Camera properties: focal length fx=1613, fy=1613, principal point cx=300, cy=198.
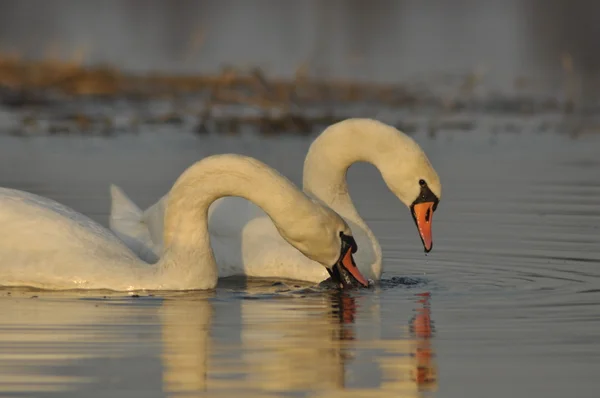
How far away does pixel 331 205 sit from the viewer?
11.8 meters

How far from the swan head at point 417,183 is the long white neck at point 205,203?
149 cm

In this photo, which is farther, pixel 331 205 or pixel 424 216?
pixel 331 205

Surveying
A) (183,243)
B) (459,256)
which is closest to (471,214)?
(459,256)

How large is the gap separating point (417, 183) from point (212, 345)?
10.9 ft

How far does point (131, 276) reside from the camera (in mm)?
9953

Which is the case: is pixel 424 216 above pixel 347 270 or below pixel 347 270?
above

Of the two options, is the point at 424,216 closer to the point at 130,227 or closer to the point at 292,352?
the point at 130,227

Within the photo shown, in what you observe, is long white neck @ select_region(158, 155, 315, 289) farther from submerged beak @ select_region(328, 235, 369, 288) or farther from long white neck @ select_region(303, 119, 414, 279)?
long white neck @ select_region(303, 119, 414, 279)

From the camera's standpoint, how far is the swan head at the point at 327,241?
Result: 9.63 meters

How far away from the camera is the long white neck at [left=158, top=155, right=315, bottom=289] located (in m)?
9.63

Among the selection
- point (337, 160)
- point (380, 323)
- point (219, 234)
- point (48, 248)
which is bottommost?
point (380, 323)

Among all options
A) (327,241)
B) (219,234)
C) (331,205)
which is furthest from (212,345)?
(331,205)

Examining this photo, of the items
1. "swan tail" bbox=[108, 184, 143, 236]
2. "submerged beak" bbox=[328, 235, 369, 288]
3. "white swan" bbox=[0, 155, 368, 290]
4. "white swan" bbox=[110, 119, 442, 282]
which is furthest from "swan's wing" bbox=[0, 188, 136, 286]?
"swan tail" bbox=[108, 184, 143, 236]

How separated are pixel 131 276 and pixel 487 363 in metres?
3.06
